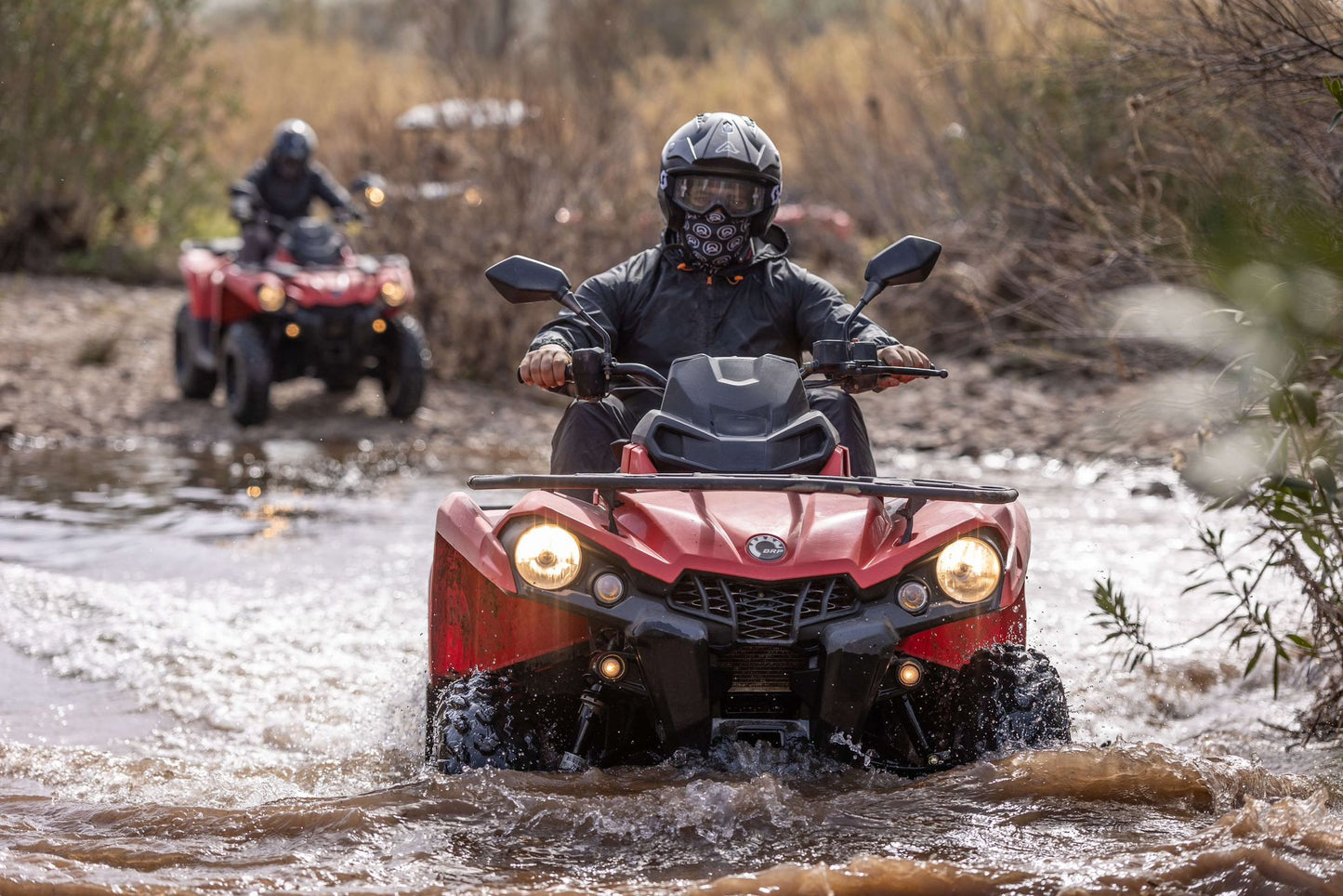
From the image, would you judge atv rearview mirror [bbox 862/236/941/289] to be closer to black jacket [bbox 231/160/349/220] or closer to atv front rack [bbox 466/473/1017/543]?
atv front rack [bbox 466/473/1017/543]

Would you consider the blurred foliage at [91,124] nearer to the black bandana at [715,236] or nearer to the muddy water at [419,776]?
the muddy water at [419,776]

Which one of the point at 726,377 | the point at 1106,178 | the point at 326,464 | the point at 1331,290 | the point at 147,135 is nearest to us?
the point at 1331,290

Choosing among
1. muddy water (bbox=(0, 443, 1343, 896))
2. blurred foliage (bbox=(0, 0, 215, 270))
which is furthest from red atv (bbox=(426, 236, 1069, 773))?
blurred foliage (bbox=(0, 0, 215, 270))

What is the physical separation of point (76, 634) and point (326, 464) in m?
4.37

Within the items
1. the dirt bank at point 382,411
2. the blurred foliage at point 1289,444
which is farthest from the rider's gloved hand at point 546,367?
the dirt bank at point 382,411

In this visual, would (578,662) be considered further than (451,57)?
No

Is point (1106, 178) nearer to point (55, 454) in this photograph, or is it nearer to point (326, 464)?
Answer: point (326, 464)

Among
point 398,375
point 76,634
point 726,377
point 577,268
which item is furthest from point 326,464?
point 726,377

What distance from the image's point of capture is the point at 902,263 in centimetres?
493

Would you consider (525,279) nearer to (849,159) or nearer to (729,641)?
(729,641)

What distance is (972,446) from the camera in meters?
11.9

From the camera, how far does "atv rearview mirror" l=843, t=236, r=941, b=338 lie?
4.91m

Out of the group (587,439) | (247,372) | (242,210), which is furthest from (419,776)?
(242,210)

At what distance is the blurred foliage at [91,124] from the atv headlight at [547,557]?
14.2 metres
